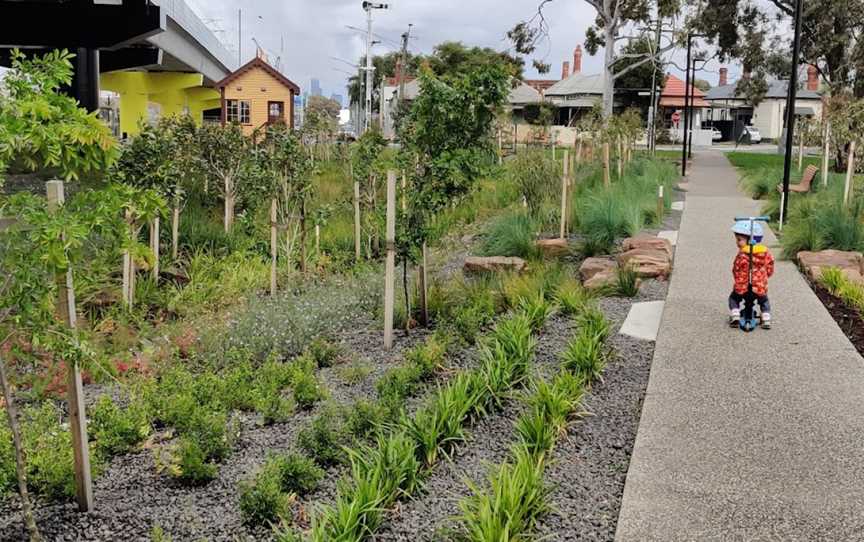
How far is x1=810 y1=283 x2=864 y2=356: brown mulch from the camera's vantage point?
750cm

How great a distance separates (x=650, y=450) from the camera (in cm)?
491

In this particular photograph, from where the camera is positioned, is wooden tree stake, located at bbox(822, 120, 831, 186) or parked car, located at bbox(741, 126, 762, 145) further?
parked car, located at bbox(741, 126, 762, 145)

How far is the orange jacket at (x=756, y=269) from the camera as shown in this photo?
7.41m

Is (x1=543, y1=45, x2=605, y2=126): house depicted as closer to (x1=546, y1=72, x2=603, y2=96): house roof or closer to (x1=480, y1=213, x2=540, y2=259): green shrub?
(x1=546, y1=72, x2=603, y2=96): house roof

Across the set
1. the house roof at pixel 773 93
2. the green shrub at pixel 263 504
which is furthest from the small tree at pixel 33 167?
the house roof at pixel 773 93

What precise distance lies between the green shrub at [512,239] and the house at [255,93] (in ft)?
108

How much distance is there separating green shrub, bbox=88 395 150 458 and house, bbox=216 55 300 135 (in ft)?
128

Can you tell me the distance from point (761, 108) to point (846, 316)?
8440cm

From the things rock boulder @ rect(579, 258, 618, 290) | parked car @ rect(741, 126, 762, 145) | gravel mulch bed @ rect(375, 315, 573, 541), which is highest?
parked car @ rect(741, 126, 762, 145)

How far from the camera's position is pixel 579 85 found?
76875 millimetres

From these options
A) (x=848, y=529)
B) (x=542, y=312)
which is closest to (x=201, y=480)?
(x=848, y=529)

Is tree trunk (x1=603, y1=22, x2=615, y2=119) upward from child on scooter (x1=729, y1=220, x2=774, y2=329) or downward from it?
upward

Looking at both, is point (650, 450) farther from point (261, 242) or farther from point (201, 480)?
point (261, 242)

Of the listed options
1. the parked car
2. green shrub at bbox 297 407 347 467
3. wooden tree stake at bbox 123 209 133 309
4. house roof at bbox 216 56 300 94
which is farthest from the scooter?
the parked car
